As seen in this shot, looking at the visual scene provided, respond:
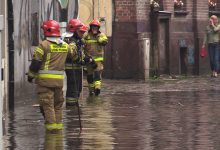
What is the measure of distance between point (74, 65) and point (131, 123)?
Answer: 11.2 feet

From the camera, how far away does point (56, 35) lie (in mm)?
14406

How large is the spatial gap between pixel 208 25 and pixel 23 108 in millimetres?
13073

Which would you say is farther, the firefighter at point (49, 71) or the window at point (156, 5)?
the window at point (156, 5)

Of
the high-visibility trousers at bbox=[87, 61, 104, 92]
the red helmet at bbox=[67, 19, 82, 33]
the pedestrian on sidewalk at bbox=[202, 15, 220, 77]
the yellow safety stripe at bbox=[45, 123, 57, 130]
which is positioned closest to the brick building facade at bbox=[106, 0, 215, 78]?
the pedestrian on sidewalk at bbox=[202, 15, 220, 77]

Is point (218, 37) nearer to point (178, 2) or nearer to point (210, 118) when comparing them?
point (178, 2)

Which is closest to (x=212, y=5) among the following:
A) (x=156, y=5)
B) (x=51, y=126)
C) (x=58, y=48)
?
(x=156, y=5)

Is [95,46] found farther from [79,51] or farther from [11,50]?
[11,50]

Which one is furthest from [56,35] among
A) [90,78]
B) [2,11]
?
[90,78]

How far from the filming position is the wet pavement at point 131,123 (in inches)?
509

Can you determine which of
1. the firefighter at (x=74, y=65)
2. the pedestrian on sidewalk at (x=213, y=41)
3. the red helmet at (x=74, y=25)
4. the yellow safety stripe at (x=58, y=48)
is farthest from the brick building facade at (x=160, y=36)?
the yellow safety stripe at (x=58, y=48)

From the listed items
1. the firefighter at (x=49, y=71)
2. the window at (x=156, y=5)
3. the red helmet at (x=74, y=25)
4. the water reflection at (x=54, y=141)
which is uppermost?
the window at (x=156, y=5)

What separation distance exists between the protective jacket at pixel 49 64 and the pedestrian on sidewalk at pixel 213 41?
1593cm

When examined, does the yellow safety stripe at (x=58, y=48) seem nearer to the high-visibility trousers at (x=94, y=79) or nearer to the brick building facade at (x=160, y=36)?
the high-visibility trousers at (x=94, y=79)

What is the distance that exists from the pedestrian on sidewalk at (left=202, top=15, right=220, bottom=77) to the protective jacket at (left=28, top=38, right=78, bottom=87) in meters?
15.9
